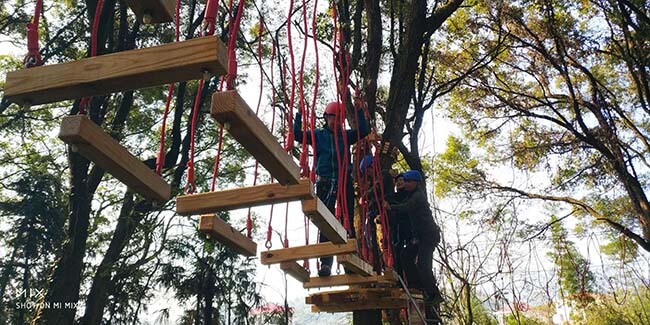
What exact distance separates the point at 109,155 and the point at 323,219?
2.94 ft

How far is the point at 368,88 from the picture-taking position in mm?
5246

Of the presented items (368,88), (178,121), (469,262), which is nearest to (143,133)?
(178,121)

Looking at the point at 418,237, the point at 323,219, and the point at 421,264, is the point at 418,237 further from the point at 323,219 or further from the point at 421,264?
the point at 323,219

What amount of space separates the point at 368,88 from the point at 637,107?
544 centimetres

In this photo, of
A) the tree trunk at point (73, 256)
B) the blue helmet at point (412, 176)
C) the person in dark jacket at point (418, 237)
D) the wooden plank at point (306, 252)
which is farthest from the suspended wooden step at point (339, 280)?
the tree trunk at point (73, 256)

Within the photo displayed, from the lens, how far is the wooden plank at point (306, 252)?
2467mm

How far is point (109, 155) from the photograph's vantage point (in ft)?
4.66

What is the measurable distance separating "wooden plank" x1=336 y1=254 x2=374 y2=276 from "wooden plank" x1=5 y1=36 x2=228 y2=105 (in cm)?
152

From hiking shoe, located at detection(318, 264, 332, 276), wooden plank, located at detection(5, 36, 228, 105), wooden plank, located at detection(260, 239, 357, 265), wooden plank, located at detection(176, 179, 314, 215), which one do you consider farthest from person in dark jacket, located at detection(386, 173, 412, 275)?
wooden plank, located at detection(5, 36, 228, 105)

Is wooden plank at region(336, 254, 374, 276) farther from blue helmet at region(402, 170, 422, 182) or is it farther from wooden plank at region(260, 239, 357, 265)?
blue helmet at region(402, 170, 422, 182)

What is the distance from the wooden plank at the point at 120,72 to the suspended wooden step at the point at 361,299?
2.46 meters

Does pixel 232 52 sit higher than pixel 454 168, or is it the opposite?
pixel 454 168

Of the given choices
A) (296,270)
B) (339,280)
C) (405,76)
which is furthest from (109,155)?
(405,76)

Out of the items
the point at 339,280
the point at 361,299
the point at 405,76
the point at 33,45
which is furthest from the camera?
the point at 405,76
